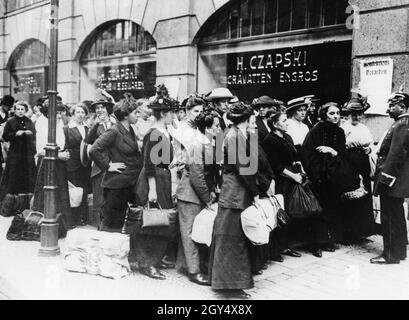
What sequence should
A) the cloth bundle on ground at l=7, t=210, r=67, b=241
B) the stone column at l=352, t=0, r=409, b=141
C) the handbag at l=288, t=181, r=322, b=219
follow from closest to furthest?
1. the handbag at l=288, t=181, r=322, b=219
2. the cloth bundle on ground at l=7, t=210, r=67, b=241
3. the stone column at l=352, t=0, r=409, b=141

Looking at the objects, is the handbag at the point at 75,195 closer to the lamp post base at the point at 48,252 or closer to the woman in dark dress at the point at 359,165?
the lamp post base at the point at 48,252

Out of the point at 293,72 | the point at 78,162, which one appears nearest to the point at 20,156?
the point at 78,162

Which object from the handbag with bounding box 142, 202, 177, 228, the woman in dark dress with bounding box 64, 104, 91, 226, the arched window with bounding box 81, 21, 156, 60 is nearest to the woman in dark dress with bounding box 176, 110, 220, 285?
the handbag with bounding box 142, 202, 177, 228

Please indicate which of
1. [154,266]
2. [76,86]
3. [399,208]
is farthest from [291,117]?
[76,86]

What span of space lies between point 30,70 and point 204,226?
1323 cm

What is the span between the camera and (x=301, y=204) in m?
5.86

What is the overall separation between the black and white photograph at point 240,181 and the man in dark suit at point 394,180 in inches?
0.7

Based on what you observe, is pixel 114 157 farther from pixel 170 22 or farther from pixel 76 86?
pixel 76 86

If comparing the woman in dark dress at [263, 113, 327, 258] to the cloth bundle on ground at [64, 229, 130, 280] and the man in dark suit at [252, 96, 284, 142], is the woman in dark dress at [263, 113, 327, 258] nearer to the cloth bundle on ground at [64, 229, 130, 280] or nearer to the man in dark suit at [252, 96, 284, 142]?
the man in dark suit at [252, 96, 284, 142]

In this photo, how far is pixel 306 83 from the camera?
8.38 meters

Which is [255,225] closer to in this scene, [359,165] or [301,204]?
[301,204]

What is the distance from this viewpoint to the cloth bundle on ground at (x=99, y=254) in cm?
531

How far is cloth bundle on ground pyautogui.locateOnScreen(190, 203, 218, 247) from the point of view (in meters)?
5.01

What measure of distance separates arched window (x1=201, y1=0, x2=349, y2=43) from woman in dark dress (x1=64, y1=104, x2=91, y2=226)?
360 cm
